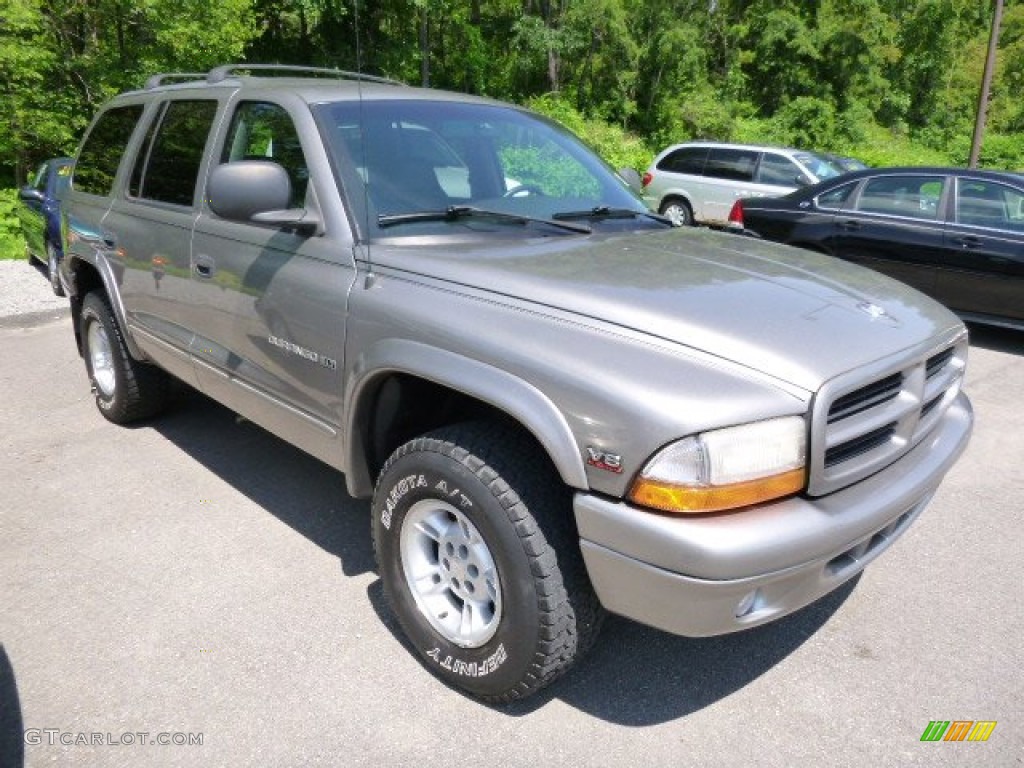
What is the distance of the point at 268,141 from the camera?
3.38 meters

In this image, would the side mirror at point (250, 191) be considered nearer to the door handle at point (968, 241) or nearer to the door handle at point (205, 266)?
the door handle at point (205, 266)

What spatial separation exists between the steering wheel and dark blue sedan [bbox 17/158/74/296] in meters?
6.78

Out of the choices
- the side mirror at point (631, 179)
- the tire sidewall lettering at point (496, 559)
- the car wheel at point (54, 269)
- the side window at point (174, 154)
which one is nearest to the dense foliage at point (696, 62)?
the car wheel at point (54, 269)

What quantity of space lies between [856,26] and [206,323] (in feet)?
122

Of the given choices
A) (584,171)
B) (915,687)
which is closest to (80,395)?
(584,171)

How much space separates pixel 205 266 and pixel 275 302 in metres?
0.64

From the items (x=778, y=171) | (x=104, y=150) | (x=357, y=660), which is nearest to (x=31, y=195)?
(x=104, y=150)

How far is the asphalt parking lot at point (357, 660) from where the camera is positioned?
2.46 meters

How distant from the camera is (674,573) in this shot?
6.73 ft

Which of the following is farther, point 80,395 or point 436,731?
point 80,395

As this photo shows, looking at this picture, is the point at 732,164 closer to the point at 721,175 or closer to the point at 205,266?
the point at 721,175

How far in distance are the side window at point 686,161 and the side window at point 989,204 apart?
717 cm

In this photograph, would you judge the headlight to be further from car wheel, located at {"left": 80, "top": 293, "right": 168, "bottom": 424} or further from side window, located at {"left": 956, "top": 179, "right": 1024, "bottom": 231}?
side window, located at {"left": 956, "top": 179, "right": 1024, "bottom": 231}

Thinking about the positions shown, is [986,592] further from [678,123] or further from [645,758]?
[678,123]
